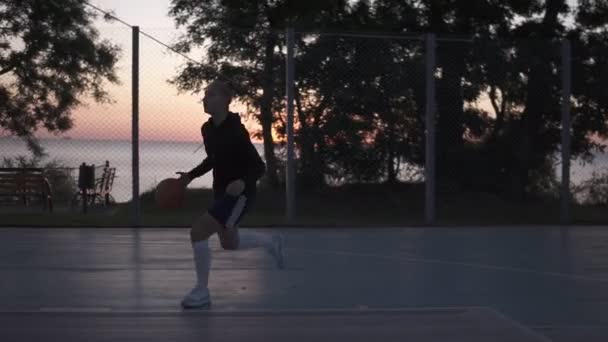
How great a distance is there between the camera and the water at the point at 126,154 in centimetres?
1455

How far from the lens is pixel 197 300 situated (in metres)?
7.62

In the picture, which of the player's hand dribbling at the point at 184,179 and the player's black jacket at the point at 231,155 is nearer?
the player's black jacket at the point at 231,155

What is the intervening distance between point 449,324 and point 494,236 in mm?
6744

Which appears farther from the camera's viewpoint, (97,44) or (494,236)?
(97,44)

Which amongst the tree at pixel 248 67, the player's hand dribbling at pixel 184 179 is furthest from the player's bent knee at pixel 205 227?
the tree at pixel 248 67

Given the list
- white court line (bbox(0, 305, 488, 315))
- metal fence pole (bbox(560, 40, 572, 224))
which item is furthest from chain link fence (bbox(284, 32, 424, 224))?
white court line (bbox(0, 305, 488, 315))

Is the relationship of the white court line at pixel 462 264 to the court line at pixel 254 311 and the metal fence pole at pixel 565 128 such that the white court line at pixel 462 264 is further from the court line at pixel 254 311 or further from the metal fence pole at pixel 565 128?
the metal fence pole at pixel 565 128

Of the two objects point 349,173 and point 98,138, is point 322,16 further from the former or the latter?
point 98,138

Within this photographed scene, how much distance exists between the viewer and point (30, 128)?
1527 cm

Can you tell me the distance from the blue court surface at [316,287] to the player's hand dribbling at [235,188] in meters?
0.85

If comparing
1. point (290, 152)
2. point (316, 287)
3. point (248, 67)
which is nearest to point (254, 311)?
point (316, 287)

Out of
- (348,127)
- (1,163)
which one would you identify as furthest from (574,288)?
(1,163)

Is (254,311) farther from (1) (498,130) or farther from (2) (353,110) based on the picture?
(1) (498,130)

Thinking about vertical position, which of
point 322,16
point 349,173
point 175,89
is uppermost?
point 322,16
